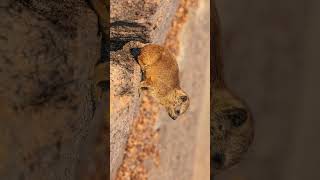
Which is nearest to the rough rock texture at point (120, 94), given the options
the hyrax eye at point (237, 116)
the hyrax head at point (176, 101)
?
the hyrax head at point (176, 101)

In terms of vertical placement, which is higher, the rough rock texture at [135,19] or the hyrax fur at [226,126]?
the rough rock texture at [135,19]

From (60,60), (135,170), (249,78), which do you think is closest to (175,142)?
(135,170)

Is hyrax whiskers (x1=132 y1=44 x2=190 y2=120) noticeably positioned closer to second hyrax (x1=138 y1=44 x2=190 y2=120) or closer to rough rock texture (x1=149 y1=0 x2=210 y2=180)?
second hyrax (x1=138 y1=44 x2=190 y2=120)

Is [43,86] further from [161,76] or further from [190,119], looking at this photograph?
[190,119]

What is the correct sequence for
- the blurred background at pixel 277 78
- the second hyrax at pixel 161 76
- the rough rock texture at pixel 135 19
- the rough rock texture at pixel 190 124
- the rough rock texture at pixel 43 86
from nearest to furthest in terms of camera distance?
the rough rock texture at pixel 43 86, the blurred background at pixel 277 78, the second hyrax at pixel 161 76, the rough rock texture at pixel 135 19, the rough rock texture at pixel 190 124

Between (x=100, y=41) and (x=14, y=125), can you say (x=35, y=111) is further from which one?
(x=100, y=41)

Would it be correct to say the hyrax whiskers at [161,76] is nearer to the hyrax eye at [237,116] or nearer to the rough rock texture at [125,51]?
the rough rock texture at [125,51]
